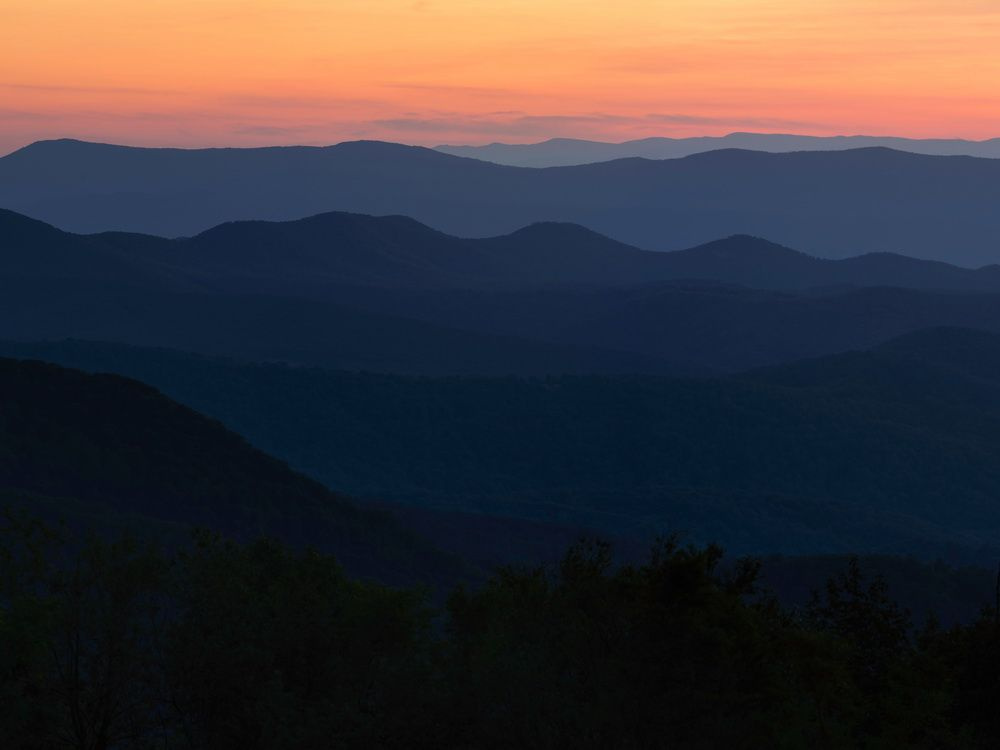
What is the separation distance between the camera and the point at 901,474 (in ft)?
518

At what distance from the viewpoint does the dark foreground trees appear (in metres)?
22.3

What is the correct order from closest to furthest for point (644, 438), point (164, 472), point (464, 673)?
1. point (464, 673)
2. point (164, 472)
3. point (644, 438)

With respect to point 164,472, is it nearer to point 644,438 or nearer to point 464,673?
point 464,673

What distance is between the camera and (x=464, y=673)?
24.1m

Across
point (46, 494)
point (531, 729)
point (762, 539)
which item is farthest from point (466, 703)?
point (762, 539)

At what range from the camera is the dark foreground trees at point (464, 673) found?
2228cm

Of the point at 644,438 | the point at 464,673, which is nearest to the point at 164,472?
the point at 464,673

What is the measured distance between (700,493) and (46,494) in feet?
262

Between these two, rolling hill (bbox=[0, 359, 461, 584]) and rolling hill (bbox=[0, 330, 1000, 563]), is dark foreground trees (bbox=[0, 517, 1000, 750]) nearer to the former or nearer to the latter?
rolling hill (bbox=[0, 359, 461, 584])

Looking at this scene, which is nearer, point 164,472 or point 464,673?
point 464,673

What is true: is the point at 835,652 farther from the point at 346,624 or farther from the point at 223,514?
the point at 223,514

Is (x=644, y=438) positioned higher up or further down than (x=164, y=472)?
further down

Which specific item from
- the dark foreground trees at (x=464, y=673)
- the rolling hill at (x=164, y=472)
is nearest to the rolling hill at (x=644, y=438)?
the rolling hill at (x=164, y=472)

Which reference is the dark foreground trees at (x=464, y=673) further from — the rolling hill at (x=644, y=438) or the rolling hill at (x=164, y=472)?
the rolling hill at (x=644, y=438)
